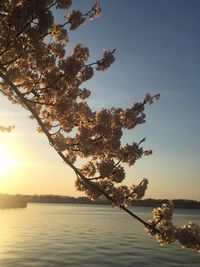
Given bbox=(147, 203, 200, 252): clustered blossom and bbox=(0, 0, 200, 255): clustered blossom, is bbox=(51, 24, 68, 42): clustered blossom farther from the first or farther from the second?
bbox=(147, 203, 200, 252): clustered blossom

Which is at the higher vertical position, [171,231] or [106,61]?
[106,61]

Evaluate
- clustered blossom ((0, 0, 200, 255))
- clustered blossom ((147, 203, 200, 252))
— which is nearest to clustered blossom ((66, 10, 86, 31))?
clustered blossom ((0, 0, 200, 255))

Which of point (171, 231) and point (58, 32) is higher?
point (58, 32)

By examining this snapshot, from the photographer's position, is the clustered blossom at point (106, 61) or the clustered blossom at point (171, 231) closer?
the clustered blossom at point (171, 231)

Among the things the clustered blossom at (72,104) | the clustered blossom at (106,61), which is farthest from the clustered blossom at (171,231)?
the clustered blossom at (106,61)

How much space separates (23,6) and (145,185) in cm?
552

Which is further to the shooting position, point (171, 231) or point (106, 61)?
point (106, 61)

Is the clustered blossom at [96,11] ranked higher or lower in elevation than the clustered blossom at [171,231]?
higher

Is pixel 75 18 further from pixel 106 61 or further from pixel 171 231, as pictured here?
pixel 171 231

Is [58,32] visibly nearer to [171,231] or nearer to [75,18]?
[75,18]

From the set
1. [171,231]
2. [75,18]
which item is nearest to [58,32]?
[75,18]

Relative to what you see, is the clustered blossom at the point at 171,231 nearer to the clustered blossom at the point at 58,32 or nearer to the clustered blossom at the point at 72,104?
the clustered blossom at the point at 72,104

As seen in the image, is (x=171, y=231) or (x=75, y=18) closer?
Result: (x=171, y=231)

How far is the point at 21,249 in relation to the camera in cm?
4234
